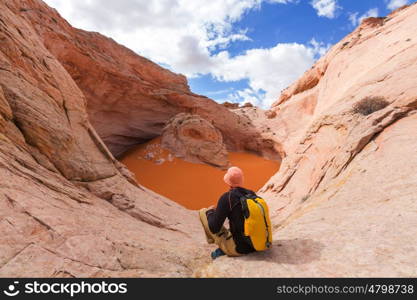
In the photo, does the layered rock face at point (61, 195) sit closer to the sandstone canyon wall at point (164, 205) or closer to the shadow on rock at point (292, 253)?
the sandstone canyon wall at point (164, 205)

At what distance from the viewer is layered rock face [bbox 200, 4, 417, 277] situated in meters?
2.59

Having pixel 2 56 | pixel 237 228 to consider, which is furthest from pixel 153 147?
pixel 237 228

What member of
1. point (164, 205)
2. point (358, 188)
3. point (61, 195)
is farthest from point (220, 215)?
point (164, 205)

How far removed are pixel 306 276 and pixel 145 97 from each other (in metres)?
19.1

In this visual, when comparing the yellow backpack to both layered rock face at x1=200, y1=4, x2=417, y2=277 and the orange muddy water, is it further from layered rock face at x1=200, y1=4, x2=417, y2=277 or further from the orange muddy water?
the orange muddy water

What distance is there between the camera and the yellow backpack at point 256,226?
9.58 ft

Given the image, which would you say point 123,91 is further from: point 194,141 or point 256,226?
point 256,226

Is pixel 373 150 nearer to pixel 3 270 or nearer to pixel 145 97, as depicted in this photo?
pixel 3 270

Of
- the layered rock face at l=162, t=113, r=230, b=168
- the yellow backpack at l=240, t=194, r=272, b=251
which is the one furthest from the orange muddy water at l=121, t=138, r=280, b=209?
the yellow backpack at l=240, t=194, r=272, b=251

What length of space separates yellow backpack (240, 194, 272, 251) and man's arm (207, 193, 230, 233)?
29cm

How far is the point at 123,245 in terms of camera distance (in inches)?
145

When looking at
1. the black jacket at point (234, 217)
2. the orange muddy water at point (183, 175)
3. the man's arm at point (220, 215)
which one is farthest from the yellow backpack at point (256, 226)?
the orange muddy water at point (183, 175)

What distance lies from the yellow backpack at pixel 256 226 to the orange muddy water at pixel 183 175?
10639 millimetres

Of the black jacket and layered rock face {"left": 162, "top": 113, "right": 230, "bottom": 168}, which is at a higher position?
layered rock face {"left": 162, "top": 113, "right": 230, "bottom": 168}
